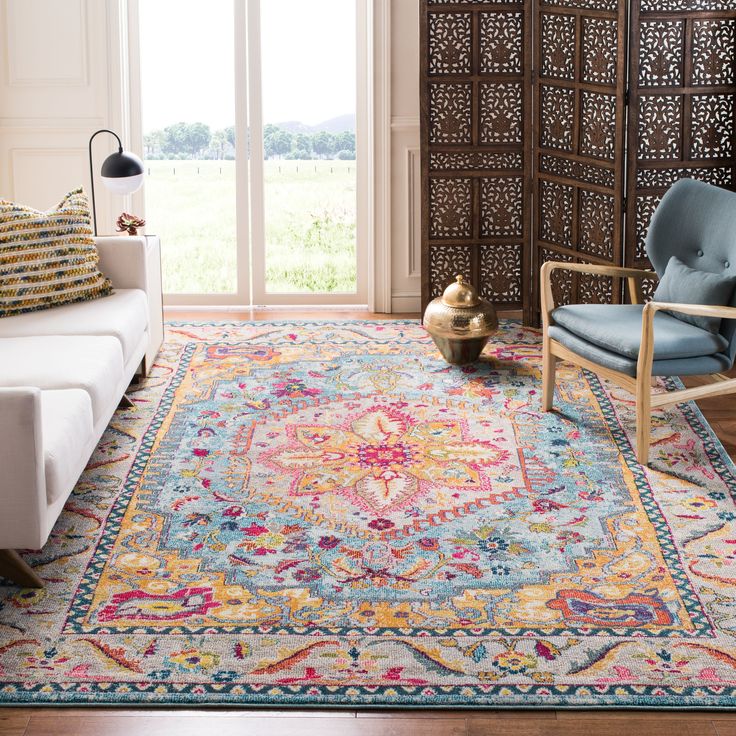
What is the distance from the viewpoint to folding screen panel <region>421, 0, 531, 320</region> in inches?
233

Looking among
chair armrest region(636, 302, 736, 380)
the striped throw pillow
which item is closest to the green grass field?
the striped throw pillow

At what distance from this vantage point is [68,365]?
4.10m

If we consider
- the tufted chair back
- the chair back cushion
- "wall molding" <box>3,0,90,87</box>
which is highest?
"wall molding" <box>3,0,90,87</box>

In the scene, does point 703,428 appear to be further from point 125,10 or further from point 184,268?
point 125,10

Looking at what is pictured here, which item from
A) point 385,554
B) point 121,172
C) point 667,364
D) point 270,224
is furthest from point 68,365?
point 270,224

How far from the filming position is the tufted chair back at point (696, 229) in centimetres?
466

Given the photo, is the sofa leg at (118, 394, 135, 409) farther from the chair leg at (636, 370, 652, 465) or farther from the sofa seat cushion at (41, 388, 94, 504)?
the chair leg at (636, 370, 652, 465)

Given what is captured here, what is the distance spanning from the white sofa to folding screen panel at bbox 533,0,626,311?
6.66ft

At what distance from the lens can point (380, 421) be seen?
4805 millimetres

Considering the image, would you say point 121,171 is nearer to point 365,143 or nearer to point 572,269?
point 365,143

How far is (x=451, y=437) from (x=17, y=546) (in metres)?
1.89

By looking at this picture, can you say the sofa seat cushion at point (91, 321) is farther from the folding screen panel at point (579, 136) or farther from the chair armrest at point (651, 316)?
the folding screen panel at point (579, 136)

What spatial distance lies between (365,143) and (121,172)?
1745 mm

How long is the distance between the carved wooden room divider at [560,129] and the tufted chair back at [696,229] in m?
0.55
